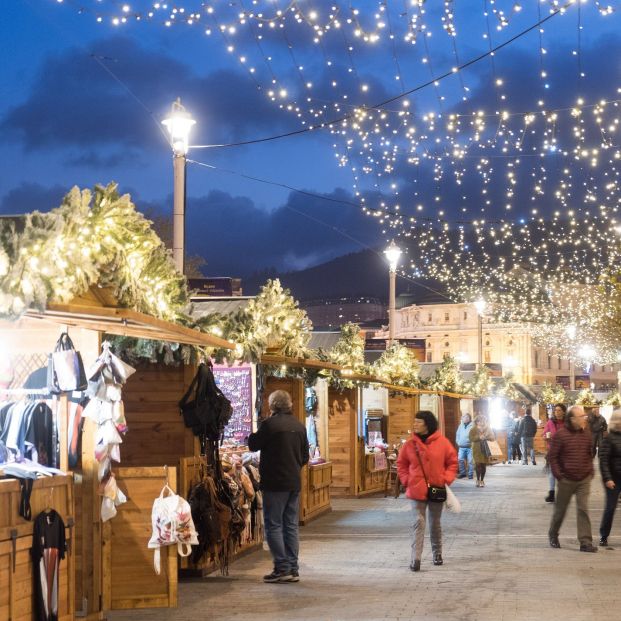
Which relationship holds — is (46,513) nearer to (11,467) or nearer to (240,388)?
(11,467)

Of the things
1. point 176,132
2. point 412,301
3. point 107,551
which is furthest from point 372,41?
point 412,301

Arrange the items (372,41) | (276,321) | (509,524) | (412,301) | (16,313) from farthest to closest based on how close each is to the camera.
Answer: (412,301)
(509,524)
(276,321)
(372,41)
(16,313)

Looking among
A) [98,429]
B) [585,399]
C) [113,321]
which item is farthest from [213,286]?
[585,399]

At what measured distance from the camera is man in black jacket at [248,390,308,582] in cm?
1115

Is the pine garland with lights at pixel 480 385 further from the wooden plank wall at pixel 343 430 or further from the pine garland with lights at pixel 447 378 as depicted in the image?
the wooden plank wall at pixel 343 430

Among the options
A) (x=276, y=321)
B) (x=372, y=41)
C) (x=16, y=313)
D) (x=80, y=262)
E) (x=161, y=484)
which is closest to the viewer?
(x=16, y=313)

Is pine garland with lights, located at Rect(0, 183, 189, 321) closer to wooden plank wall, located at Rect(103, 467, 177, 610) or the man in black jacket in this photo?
wooden plank wall, located at Rect(103, 467, 177, 610)

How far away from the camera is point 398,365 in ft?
86.3

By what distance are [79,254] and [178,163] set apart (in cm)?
634

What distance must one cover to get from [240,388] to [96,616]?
6.17 m

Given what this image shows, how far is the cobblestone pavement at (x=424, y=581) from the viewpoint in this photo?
9.38m

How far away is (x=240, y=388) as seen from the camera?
1517cm

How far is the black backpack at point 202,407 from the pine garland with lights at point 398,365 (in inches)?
516

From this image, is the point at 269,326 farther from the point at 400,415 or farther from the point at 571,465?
the point at 400,415
